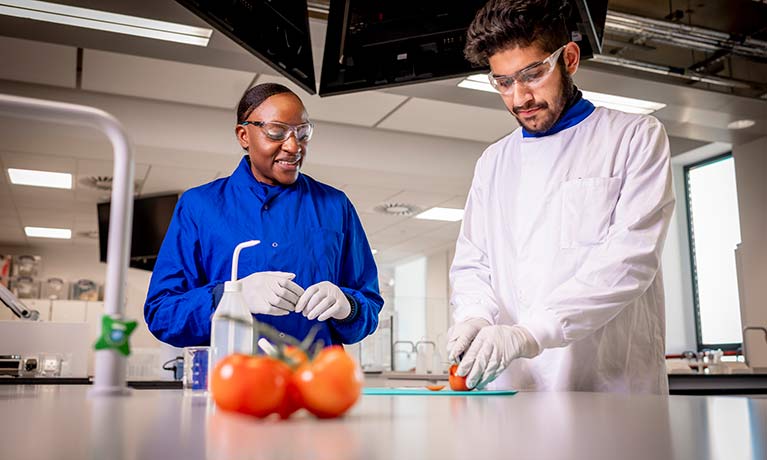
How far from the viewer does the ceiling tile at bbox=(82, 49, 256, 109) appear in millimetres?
4336

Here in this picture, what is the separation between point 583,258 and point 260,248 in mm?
775

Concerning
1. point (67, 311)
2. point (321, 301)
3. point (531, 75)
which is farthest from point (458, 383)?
point (67, 311)

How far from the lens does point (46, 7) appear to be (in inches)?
131

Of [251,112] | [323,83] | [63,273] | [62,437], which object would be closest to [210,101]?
[323,83]

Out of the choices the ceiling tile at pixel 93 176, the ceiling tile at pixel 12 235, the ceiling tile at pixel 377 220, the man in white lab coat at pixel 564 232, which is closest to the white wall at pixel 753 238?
the ceiling tile at pixel 377 220

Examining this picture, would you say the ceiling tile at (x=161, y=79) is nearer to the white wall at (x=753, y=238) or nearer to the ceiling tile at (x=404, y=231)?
the ceiling tile at (x=404, y=231)

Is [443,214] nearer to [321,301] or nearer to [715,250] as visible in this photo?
[715,250]

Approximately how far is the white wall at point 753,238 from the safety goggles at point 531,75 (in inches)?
176

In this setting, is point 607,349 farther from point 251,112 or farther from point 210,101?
point 210,101

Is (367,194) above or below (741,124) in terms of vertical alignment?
below

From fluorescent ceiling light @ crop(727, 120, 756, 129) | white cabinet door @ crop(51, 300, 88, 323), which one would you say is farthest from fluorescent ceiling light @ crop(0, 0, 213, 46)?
white cabinet door @ crop(51, 300, 88, 323)

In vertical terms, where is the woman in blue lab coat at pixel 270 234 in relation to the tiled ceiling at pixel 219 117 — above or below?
below

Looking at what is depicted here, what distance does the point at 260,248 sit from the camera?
1.78m

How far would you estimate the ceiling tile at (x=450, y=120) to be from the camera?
5.05m
